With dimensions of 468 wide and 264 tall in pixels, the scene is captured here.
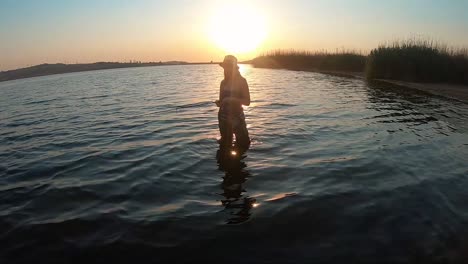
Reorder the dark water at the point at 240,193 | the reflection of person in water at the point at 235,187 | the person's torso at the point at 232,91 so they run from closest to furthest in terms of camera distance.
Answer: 1. the dark water at the point at 240,193
2. the reflection of person in water at the point at 235,187
3. the person's torso at the point at 232,91

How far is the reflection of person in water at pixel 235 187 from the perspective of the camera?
6.62 meters

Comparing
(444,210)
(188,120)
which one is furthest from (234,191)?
(188,120)

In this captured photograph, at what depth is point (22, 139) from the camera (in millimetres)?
13664

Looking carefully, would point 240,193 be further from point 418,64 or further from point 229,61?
point 418,64

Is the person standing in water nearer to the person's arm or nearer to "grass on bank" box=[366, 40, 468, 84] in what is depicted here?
the person's arm

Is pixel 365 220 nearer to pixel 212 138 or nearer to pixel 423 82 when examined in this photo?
pixel 212 138

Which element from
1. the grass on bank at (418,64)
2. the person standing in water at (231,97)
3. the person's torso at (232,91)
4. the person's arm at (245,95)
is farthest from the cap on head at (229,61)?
the grass on bank at (418,64)

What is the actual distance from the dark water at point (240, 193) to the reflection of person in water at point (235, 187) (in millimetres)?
44

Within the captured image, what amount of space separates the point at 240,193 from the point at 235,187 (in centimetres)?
38

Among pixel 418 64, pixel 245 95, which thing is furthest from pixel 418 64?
pixel 245 95

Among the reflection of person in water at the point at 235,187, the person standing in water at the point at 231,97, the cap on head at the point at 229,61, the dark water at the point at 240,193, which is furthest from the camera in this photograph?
the person standing in water at the point at 231,97

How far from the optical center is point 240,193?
7.60 meters

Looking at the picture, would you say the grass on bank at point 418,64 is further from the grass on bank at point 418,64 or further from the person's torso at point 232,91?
the person's torso at point 232,91

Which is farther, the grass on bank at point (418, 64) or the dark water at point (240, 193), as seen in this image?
the grass on bank at point (418, 64)
